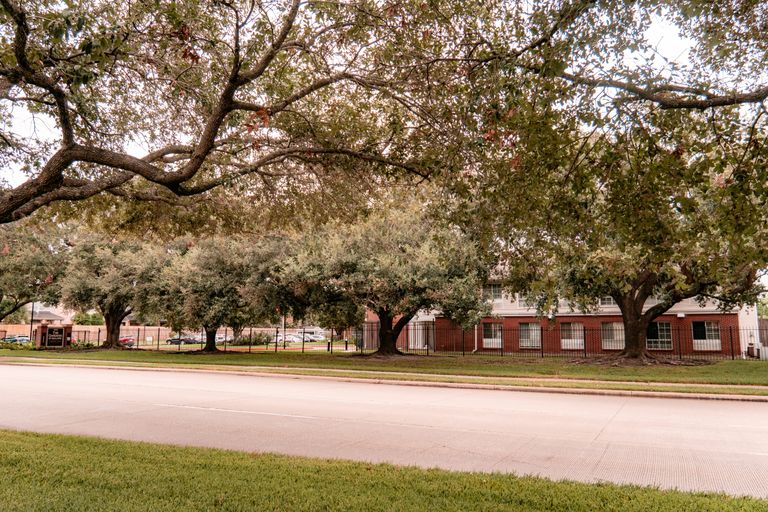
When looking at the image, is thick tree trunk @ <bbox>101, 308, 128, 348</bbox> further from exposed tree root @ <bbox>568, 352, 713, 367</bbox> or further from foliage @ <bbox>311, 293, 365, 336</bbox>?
exposed tree root @ <bbox>568, 352, 713, 367</bbox>

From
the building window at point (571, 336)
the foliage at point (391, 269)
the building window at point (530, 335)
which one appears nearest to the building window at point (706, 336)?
the building window at point (571, 336)

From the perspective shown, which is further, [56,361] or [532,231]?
[56,361]

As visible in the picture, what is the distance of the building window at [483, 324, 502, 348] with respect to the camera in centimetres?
4166

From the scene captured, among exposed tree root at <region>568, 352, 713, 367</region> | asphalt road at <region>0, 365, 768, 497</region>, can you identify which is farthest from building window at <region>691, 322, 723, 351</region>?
asphalt road at <region>0, 365, 768, 497</region>

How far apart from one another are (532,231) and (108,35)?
574cm

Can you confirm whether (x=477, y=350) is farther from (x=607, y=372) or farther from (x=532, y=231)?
(x=532, y=231)

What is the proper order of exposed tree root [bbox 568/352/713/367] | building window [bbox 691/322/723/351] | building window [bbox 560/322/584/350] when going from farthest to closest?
building window [bbox 560/322/584/350], building window [bbox 691/322/723/351], exposed tree root [bbox 568/352/713/367]

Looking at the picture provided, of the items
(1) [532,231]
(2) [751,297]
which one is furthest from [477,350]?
(1) [532,231]

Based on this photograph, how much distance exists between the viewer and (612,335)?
38.8 meters

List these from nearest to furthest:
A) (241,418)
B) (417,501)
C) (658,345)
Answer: (417,501)
(241,418)
(658,345)

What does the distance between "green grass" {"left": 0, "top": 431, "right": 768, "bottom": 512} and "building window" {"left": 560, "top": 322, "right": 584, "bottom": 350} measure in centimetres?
3529

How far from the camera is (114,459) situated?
6.83 metres

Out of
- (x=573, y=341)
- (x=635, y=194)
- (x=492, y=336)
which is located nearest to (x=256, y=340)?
(x=492, y=336)

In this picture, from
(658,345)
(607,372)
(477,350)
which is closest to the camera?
(607,372)
